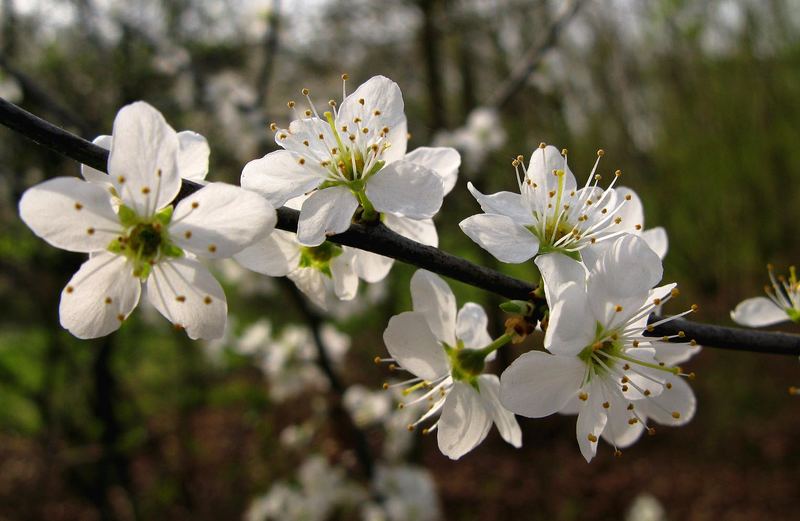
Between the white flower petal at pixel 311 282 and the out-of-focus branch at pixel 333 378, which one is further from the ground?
the white flower petal at pixel 311 282

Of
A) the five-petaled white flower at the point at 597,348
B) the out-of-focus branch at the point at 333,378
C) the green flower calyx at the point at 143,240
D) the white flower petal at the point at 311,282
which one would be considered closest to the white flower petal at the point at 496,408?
the five-petaled white flower at the point at 597,348

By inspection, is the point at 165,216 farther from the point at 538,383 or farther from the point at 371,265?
the point at 538,383

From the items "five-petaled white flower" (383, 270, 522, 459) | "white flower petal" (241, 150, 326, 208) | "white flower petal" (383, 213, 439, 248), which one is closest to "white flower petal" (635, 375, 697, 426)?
"five-petaled white flower" (383, 270, 522, 459)

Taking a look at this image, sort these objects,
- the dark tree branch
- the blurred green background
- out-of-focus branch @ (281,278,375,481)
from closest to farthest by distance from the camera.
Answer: the dark tree branch < out-of-focus branch @ (281,278,375,481) < the blurred green background

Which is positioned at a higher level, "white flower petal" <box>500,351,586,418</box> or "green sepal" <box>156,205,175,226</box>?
"green sepal" <box>156,205,175,226</box>

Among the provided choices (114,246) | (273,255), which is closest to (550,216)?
(273,255)

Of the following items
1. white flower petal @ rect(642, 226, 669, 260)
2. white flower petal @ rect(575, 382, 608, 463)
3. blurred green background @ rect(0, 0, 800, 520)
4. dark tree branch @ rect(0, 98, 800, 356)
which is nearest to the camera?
dark tree branch @ rect(0, 98, 800, 356)

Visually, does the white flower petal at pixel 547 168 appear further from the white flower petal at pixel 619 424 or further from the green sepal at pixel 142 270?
the green sepal at pixel 142 270

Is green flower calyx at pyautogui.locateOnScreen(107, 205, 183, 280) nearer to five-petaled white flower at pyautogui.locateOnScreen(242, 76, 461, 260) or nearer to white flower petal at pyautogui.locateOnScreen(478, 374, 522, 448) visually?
five-petaled white flower at pyautogui.locateOnScreen(242, 76, 461, 260)
